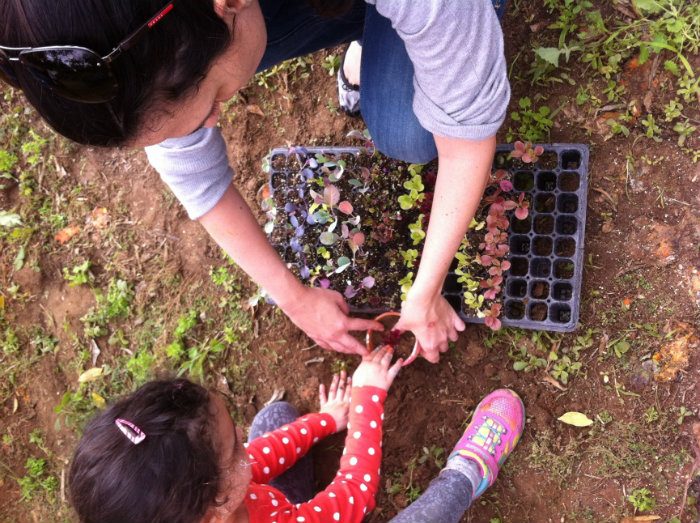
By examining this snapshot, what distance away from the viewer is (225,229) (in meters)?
1.64

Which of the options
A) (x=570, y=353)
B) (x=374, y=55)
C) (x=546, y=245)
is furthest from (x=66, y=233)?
(x=570, y=353)

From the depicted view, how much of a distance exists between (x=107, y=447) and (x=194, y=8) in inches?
46.7

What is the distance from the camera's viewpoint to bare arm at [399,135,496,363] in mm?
1322

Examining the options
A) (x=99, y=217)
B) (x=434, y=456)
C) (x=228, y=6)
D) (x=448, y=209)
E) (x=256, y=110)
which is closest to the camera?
(x=228, y=6)

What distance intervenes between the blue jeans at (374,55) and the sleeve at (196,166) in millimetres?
370

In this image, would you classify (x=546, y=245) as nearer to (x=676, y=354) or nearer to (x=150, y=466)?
(x=676, y=354)

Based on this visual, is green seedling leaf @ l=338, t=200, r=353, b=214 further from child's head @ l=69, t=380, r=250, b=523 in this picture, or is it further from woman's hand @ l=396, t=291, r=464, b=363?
child's head @ l=69, t=380, r=250, b=523

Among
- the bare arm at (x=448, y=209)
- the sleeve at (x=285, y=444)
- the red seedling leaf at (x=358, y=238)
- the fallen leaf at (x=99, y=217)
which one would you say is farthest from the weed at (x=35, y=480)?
the bare arm at (x=448, y=209)

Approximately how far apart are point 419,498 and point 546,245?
1.14 metres

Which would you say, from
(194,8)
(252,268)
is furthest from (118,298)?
(194,8)

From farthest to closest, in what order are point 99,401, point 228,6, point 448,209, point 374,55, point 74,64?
point 99,401
point 374,55
point 448,209
point 228,6
point 74,64

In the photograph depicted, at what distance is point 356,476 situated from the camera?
6.38 ft

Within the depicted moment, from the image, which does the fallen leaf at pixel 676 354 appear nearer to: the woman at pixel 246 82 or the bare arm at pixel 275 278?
the woman at pixel 246 82

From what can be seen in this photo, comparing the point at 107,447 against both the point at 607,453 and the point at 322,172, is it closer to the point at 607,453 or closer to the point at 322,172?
the point at 322,172
